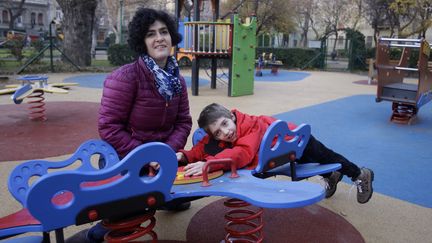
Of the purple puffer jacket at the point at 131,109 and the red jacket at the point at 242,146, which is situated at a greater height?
the purple puffer jacket at the point at 131,109

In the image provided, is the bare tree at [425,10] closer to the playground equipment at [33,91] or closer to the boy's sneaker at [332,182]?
the playground equipment at [33,91]

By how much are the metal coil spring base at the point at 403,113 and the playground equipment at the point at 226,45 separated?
4103mm

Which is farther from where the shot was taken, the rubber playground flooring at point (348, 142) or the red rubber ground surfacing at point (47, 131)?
the red rubber ground surfacing at point (47, 131)

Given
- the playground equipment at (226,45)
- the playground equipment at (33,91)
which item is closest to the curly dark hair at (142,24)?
the playground equipment at (33,91)

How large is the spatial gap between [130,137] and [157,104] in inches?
11.5

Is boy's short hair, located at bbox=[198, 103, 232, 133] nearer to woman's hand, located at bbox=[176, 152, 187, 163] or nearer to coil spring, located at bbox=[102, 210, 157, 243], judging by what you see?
woman's hand, located at bbox=[176, 152, 187, 163]

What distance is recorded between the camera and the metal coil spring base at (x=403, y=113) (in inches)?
284

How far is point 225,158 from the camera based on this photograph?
2396 mm

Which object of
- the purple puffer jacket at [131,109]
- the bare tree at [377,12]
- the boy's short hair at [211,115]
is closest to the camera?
the purple puffer jacket at [131,109]

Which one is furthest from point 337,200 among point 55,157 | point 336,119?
point 336,119

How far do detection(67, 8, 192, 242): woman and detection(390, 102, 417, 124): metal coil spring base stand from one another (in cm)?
595

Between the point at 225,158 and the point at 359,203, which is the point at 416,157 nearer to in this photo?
the point at 359,203

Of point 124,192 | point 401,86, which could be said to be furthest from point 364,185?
point 401,86

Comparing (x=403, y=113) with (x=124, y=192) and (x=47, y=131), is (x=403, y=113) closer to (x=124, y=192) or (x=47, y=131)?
(x=47, y=131)
